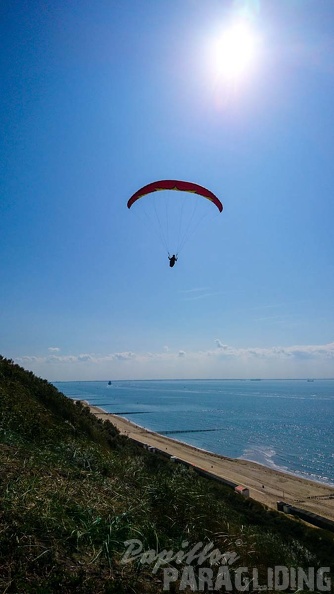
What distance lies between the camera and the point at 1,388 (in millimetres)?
17594

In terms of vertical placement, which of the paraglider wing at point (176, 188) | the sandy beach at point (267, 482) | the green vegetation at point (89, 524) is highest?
the paraglider wing at point (176, 188)

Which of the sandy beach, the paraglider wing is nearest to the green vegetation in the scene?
the paraglider wing

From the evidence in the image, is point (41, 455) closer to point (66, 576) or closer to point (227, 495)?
point (66, 576)

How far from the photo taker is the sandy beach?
34.9 meters

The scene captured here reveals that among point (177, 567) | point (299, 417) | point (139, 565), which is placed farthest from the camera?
point (299, 417)

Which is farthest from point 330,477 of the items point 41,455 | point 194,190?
point 41,455

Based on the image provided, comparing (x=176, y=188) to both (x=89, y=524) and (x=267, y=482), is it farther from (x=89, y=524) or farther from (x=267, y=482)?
(x=267, y=482)

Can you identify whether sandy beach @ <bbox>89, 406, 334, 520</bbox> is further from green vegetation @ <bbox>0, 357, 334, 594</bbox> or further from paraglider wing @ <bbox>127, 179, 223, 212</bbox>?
paraglider wing @ <bbox>127, 179, 223, 212</bbox>

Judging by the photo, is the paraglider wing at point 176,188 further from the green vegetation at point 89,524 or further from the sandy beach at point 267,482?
the sandy beach at point 267,482

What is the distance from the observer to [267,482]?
141 feet

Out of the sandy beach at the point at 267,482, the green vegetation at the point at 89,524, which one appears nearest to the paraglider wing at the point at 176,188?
the green vegetation at the point at 89,524

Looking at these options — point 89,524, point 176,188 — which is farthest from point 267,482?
point 89,524

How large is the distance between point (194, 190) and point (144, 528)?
16200 millimetres

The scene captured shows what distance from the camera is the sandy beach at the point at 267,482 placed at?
34.9m
